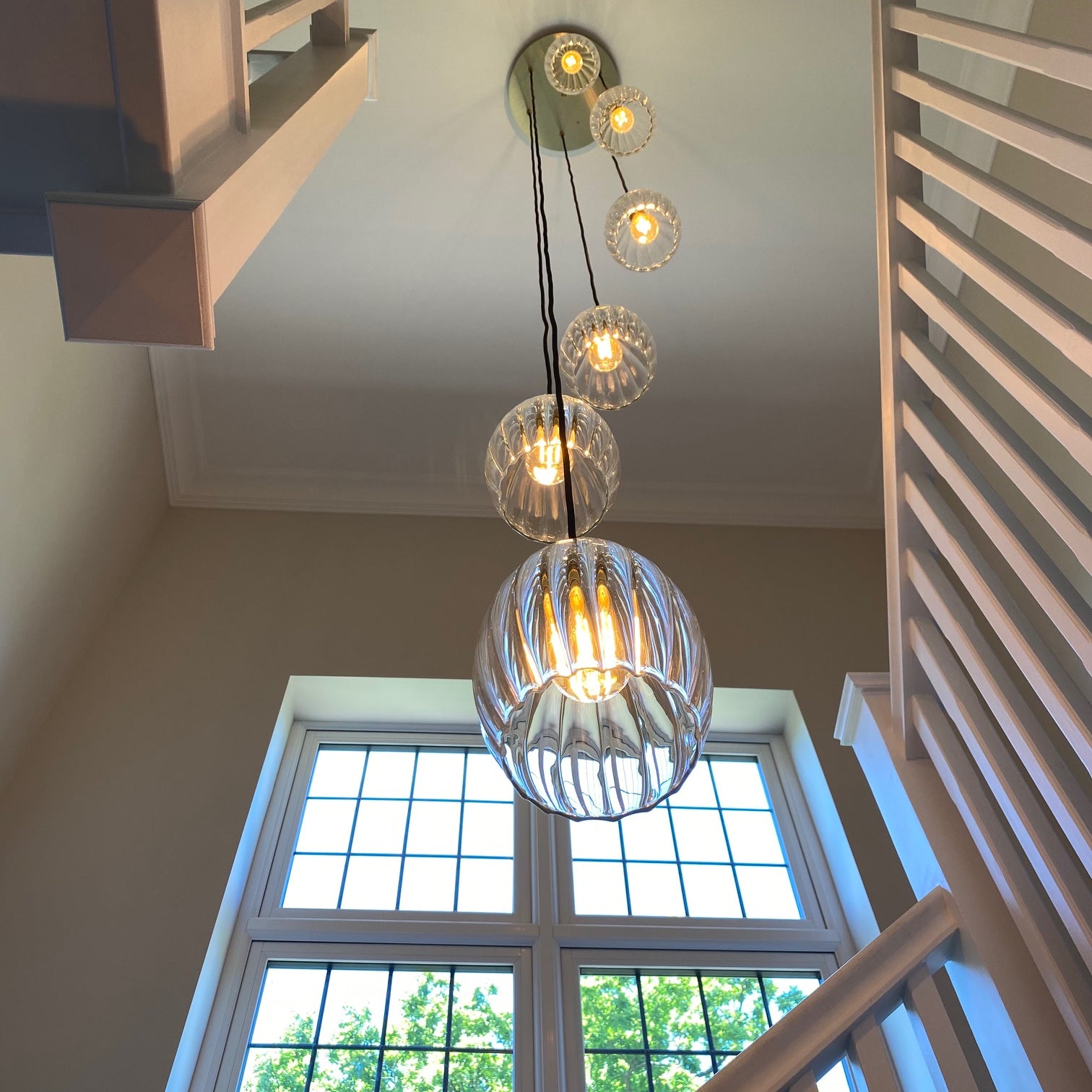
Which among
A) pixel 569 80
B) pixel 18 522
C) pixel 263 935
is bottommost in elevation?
pixel 263 935

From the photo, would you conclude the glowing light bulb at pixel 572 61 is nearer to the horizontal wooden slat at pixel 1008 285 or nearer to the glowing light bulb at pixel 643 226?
the glowing light bulb at pixel 643 226

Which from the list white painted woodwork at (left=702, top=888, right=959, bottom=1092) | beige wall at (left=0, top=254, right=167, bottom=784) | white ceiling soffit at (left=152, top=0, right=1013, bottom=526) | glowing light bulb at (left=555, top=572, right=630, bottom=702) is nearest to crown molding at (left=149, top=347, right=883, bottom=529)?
Result: white ceiling soffit at (left=152, top=0, right=1013, bottom=526)

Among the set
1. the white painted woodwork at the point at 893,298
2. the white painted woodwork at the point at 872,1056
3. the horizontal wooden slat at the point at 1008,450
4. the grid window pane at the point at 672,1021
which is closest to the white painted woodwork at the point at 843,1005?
the white painted woodwork at the point at 872,1056

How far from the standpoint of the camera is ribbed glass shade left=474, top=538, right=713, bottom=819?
4.31 ft

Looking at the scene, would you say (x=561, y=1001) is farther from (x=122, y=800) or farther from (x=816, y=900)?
(x=122, y=800)

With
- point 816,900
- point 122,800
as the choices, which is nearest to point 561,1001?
point 816,900

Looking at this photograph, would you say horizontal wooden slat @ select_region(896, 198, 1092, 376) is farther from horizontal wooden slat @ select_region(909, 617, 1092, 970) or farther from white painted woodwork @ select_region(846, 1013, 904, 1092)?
white painted woodwork @ select_region(846, 1013, 904, 1092)

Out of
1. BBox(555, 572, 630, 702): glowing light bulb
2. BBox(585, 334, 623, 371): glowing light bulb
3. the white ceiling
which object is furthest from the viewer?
the white ceiling

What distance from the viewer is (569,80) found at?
11.0 ft

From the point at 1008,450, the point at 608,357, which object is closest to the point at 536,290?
the point at 608,357

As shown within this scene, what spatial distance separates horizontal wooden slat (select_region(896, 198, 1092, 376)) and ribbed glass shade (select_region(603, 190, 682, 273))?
3.09ft

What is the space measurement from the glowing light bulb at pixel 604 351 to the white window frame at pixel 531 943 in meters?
1.95

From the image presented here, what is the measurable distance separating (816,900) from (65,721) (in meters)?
3.05

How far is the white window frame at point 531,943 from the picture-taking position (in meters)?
2.97
